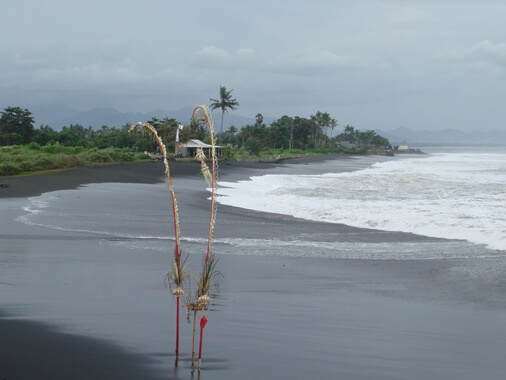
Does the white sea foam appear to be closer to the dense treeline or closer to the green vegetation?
the dense treeline

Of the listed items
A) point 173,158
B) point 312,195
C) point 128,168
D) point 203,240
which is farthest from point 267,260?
point 173,158

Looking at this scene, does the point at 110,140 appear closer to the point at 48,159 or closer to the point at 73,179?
the point at 48,159

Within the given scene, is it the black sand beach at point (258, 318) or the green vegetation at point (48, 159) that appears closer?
the black sand beach at point (258, 318)

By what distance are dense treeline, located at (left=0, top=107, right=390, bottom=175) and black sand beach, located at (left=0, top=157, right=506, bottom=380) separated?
2206mm

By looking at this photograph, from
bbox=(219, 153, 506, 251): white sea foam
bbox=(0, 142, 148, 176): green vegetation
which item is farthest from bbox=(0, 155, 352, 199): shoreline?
bbox=(219, 153, 506, 251): white sea foam

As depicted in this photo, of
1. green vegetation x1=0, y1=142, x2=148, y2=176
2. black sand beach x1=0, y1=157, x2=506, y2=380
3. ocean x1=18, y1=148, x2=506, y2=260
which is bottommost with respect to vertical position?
black sand beach x1=0, y1=157, x2=506, y2=380

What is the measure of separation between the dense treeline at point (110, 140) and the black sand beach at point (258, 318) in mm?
2206

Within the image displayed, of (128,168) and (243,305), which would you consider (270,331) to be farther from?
(128,168)

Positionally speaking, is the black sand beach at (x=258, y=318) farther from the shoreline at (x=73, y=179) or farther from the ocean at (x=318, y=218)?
the shoreline at (x=73, y=179)

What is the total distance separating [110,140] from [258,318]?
69.1 meters

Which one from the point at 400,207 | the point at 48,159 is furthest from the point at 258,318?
the point at 48,159

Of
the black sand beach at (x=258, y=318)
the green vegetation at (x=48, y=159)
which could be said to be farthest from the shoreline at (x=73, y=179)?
the black sand beach at (x=258, y=318)

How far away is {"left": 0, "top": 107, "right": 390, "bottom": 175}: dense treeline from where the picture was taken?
4104 centimetres

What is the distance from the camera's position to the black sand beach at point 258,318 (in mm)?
6117
